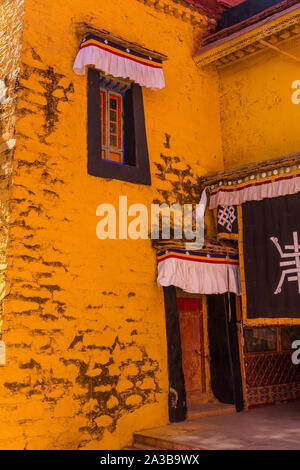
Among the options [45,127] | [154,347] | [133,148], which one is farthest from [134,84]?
[154,347]

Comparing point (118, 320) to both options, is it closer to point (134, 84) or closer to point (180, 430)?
point (180, 430)

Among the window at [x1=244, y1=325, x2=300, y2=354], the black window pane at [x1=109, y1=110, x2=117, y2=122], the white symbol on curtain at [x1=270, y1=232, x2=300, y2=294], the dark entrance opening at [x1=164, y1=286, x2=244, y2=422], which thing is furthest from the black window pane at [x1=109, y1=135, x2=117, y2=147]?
the window at [x1=244, y1=325, x2=300, y2=354]

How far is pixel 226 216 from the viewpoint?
823cm

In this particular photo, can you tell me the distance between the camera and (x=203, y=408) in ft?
24.5

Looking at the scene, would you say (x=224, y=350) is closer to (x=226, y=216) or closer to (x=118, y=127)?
(x=226, y=216)

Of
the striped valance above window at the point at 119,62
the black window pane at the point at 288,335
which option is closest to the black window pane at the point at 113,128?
the striped valance above window at the point at 119,62

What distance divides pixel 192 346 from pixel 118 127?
13.1ft

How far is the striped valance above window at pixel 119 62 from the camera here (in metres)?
6.76

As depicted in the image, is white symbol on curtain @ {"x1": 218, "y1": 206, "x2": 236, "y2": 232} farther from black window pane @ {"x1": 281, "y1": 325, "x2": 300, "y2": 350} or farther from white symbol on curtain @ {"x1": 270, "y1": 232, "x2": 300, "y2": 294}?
black window pane @ {"x1": 281, "y1": 325, "x2": 300, "y2": 350}

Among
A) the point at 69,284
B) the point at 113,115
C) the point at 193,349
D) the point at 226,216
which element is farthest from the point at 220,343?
the point at 113,115

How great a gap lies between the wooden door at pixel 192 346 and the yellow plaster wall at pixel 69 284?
86 centimetres

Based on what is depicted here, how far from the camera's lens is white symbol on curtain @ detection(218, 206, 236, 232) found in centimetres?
815

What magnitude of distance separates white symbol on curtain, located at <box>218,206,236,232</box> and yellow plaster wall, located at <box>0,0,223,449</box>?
1128mm

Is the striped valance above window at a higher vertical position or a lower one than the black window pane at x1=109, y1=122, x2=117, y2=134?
higher
